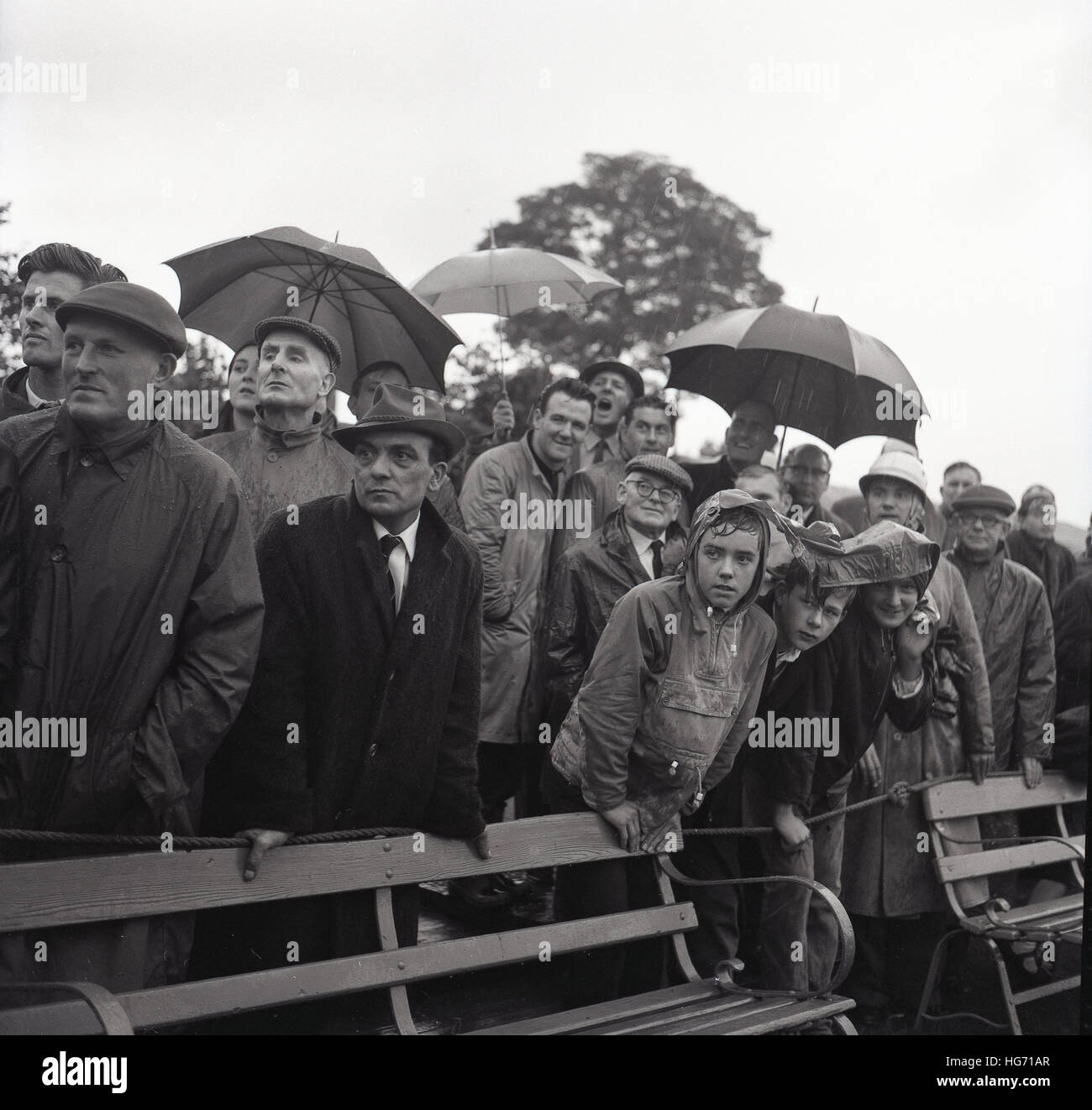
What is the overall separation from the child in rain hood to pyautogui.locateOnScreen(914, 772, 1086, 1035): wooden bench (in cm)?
143

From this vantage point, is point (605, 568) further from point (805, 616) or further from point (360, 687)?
point (360, 687)

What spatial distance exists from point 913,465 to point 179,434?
349 centimetres

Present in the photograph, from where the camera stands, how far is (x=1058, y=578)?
23.3 ft

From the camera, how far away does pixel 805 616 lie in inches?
179

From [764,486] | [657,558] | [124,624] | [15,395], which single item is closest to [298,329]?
[15,395]

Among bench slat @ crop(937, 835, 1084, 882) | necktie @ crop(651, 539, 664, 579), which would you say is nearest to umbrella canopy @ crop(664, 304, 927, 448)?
necktie @ crop(651, 539, 664, 579)

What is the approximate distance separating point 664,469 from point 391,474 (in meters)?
1.49

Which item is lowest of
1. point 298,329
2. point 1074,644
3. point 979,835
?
point 979,835

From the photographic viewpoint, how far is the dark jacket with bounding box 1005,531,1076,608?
7.10 metres

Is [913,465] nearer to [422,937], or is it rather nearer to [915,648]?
[915,648]

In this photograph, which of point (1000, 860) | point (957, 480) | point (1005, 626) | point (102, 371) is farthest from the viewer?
point (957, 480)

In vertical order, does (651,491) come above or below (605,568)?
above

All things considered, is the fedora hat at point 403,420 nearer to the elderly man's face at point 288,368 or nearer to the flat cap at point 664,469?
the elderly man's face at point 288,368
